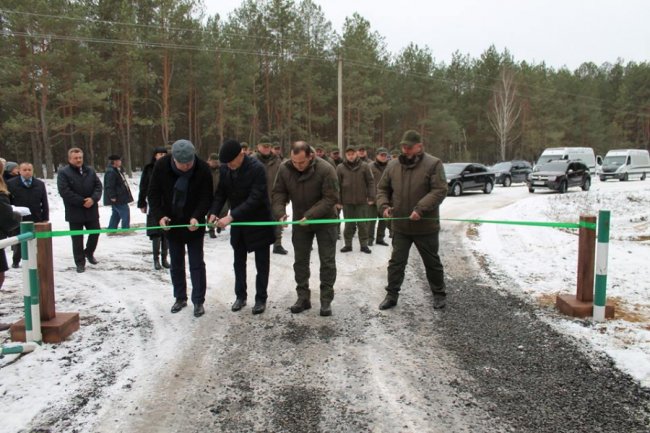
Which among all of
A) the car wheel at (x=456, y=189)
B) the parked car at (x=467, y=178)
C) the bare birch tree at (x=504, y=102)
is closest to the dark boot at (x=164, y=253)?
the parked car at (x=467, y=178)

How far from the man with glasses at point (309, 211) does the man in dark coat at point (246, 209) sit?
29cm

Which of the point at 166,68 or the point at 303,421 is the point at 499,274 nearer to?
the point at 303,421

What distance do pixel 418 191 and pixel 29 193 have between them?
247 inches

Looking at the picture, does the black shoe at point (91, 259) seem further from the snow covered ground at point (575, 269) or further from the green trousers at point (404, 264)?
the snow covered ground at point (575, 269)

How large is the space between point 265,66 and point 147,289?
112 ft

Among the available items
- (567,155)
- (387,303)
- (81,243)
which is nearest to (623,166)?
(567,155)

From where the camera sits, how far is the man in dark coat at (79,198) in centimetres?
769

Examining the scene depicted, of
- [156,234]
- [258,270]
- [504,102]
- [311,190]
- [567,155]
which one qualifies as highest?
[504,102]

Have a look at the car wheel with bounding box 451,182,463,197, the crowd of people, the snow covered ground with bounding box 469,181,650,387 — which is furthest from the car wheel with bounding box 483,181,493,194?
the crowd of people

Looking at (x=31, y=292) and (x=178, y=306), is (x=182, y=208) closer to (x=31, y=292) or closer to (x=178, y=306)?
(x=178, y=306)

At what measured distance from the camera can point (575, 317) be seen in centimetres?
531

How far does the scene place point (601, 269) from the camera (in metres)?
5.16

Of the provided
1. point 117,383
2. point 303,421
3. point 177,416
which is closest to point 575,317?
point 303,421

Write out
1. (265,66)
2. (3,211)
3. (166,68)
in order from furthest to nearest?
(265,66) < (166,68) < (3,211)
